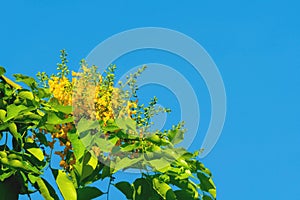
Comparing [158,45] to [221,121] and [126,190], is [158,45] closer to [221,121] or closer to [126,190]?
[221,121]

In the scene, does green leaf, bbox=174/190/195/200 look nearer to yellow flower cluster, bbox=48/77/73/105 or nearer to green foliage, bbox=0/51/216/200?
green foliage, bbox=0/51/216/200

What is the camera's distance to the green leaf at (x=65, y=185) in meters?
1.38

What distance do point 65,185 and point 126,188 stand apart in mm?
167

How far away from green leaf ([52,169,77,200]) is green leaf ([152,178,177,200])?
0.20m

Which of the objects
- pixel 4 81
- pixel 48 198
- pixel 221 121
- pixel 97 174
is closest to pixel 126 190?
pixel 97 174

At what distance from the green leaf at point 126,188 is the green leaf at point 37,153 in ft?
0.70

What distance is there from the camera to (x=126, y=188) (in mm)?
1479

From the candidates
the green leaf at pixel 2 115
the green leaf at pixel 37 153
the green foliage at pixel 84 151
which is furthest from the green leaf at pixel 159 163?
the green leaf at pixel 2 115

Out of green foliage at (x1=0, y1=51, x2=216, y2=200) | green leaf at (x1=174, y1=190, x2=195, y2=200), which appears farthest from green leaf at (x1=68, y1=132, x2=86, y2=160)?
green leaf at (x1=174, y1=190, x2=195, y2=200)

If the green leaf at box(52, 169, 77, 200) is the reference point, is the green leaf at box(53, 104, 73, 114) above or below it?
above

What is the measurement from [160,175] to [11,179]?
14.6 inches

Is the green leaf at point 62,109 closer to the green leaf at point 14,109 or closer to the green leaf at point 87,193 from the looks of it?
the green leaf at point 14,109

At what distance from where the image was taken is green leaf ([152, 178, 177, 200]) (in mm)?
1452

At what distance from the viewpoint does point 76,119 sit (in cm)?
143
